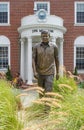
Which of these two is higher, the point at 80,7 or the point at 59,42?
the point at 80,7

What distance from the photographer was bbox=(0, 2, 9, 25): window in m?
33.7

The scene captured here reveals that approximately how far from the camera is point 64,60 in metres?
33.2

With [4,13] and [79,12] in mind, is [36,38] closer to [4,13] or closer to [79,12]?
[4,13]

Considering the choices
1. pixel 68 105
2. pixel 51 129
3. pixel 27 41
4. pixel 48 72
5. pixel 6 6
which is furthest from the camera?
pixel 6 6

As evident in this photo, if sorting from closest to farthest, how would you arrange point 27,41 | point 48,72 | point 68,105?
point 68,105, point 48,72, point 27,41

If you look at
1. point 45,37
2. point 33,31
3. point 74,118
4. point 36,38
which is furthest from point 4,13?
point 74,118

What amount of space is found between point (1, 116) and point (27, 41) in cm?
2590

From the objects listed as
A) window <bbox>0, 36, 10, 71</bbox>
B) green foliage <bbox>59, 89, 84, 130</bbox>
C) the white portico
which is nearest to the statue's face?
green foliage <bbox>59, 89, 84, 130</bbox>

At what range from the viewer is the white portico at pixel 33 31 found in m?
30.6

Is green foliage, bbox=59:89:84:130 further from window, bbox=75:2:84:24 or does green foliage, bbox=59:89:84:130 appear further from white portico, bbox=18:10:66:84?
window, bbox=75:2:84:24

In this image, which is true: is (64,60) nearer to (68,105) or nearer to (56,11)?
(56,11)

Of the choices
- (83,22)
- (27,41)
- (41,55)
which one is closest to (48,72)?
(41,55)

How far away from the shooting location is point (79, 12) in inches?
1339

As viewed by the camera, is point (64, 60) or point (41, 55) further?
point (64, 60)
